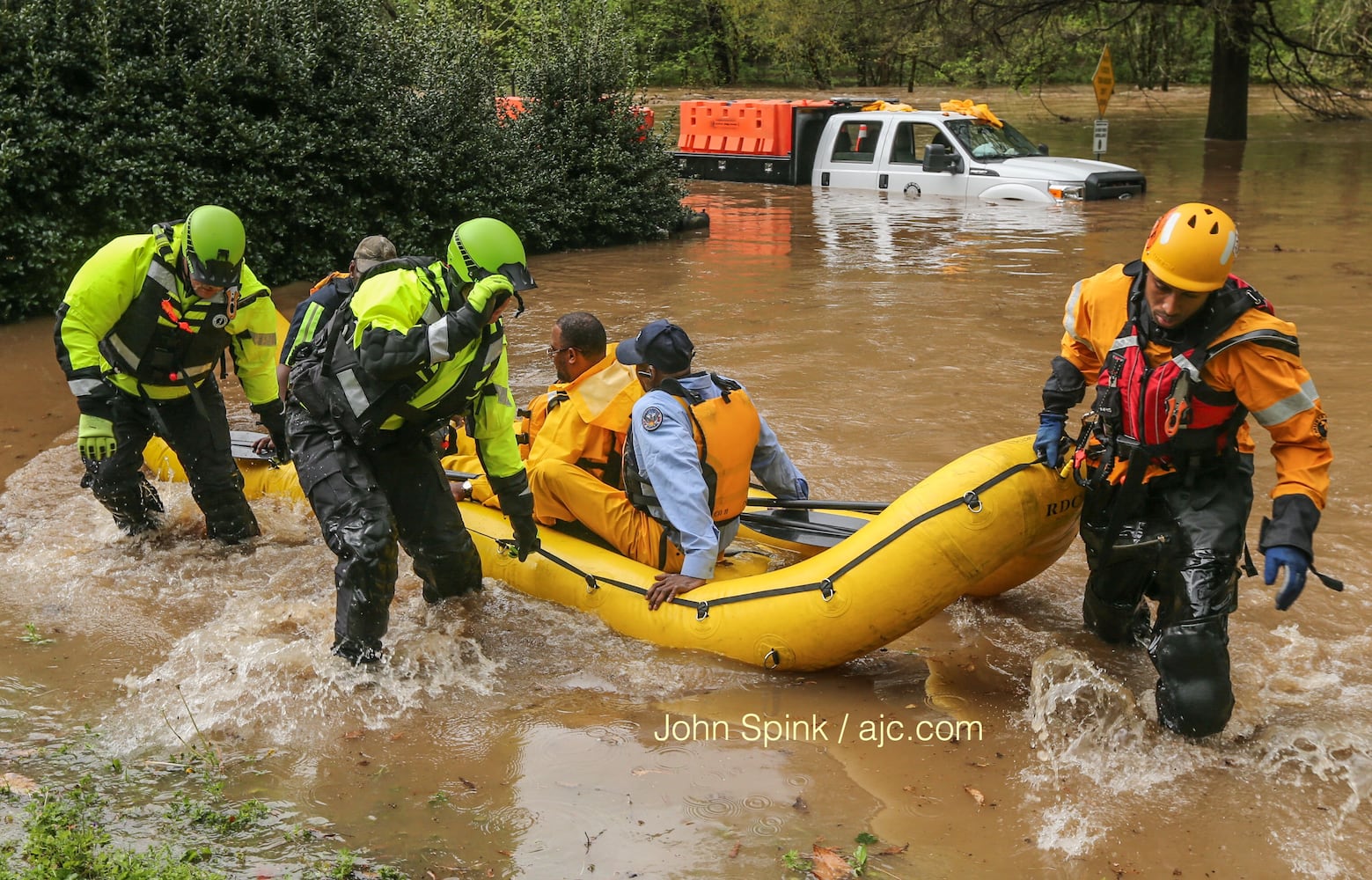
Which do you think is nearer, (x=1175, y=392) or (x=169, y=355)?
(x=1175, y=392)

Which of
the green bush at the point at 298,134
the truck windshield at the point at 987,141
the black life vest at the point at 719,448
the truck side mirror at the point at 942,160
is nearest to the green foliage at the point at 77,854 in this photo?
the black life vest at the point at 719,448

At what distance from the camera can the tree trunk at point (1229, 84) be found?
2128 cm

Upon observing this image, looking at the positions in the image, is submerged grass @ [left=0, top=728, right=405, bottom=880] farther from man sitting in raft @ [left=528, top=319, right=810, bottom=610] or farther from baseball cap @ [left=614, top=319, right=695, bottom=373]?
baseball cap @ [left=614, top=319, right=695, bottom=373]

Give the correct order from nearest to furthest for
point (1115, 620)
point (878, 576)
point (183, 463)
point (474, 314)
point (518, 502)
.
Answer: point (474, 314)
point (878, 576)
point (1115, 620)
point (518, 502)
point (183, 463)

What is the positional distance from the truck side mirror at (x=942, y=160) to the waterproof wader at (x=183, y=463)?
1247 centimetres

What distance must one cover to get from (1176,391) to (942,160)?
13.5m

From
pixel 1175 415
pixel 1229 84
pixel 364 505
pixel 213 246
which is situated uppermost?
pixel 1229 84

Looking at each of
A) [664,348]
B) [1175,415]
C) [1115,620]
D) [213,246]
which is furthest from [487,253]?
[1115,620]

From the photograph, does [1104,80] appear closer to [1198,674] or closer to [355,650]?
[1198,674]

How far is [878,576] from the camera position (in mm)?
4570

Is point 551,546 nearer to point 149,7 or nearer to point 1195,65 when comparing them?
point 149,7

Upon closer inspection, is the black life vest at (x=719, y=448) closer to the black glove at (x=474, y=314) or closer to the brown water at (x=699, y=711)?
the brown water at (x=699, y=711)

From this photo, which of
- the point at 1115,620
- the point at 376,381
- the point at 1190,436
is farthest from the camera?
the point at 1115,620

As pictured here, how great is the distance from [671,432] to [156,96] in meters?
8.45
